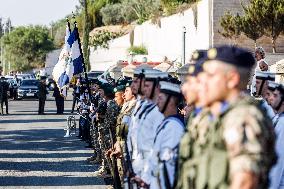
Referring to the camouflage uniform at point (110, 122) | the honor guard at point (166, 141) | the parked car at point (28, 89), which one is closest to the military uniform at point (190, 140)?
the honor guard at point (166, 141)

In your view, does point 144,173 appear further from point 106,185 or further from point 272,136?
point 106,185

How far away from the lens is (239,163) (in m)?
4.49

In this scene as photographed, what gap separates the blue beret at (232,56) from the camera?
475 centimetres

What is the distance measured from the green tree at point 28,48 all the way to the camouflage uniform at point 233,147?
10642 cm

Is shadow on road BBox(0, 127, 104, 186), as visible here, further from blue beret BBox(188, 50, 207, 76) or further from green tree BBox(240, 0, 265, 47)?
green tree BBox(240, 0, 265, 47)

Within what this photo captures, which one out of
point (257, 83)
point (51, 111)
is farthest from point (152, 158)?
point (51, 111)

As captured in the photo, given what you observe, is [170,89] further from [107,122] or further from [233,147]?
[107,122]

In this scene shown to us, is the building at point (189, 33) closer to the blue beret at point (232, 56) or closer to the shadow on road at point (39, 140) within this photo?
the shadow on road at point (39, 140)

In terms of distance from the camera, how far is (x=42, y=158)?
61.7 feet

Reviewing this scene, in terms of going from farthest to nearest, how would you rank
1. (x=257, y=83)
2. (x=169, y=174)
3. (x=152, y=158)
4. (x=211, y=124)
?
(x=257, y=83) → (x=152, y=158) → (x=169, y=174) → (x=211, y=124)

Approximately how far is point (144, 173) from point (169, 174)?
1372mm

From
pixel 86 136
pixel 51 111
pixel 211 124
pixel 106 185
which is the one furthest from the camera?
pixel 51 111

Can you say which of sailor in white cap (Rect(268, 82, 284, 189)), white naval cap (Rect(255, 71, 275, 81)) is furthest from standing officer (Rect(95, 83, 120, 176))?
sailor in white cap (Rect(268, 82, 284, 189))

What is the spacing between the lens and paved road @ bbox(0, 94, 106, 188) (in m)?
14.8
